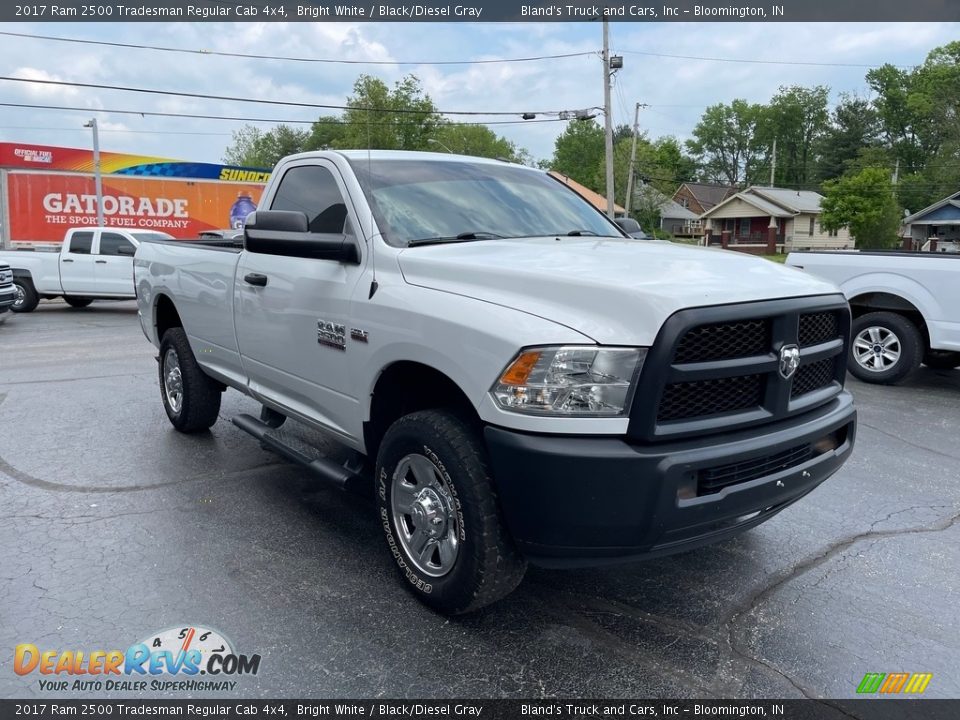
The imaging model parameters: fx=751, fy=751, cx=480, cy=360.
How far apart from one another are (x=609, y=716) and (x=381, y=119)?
145ft

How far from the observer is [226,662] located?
9.39ft

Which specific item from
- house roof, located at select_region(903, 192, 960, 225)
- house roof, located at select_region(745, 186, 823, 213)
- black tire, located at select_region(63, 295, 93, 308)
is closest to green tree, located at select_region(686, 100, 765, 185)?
house roof, located at select_region(745, 186, 823, 213)

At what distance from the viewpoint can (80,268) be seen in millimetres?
16016

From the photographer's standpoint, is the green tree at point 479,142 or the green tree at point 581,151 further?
the green tree at point 581,151

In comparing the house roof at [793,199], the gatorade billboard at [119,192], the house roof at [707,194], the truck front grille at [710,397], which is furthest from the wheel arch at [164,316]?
the house roof at [707,194]

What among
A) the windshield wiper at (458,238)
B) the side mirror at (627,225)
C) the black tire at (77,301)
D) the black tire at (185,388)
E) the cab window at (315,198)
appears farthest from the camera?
the black tire at (77,301)

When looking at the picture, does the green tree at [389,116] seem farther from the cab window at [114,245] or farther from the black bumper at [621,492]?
the black bumper at [621,492]

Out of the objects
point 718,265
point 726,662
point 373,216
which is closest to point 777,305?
point 718,265

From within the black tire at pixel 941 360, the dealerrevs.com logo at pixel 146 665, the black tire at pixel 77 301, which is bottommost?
the dealerrevs.com logo at pixel 146 665

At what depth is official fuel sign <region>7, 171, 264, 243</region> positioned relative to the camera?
31484 millimetres

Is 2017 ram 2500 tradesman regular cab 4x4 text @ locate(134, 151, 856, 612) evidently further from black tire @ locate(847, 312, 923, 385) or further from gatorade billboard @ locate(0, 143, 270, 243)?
gatorade billboard @ locate(0, 143, 270, 243)

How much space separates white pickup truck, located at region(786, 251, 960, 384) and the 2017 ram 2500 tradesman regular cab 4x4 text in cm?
523

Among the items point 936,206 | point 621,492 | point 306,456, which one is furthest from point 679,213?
point 621,492

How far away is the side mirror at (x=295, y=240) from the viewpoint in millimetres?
3502
